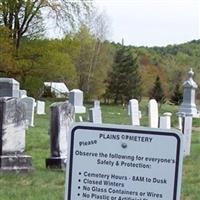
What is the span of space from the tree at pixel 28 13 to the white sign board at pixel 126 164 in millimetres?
38999

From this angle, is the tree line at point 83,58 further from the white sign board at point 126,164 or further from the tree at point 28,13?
the white sign board at point 126,164

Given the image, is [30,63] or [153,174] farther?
[30,63]

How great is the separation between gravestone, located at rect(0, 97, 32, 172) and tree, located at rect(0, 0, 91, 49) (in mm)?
32548

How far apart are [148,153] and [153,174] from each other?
106 millimetres

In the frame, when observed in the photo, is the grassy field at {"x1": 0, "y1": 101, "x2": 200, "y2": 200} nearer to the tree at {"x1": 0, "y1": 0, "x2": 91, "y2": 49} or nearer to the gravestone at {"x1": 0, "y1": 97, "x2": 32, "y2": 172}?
the gravestone at {"x1": 0, "y1": 97, "x2": 32, "y2": 172}

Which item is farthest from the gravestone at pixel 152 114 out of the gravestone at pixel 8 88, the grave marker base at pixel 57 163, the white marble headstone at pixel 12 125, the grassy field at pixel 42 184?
the gravestone at pixel 8 88

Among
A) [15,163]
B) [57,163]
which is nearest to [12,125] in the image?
[15,163]

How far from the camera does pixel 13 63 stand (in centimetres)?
3991

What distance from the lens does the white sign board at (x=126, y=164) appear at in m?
2.86

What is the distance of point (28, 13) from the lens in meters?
41.8

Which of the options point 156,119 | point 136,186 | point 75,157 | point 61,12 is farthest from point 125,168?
point 61,12

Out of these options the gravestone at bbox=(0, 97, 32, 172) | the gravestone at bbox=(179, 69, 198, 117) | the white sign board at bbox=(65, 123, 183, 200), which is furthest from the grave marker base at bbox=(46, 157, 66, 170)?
the gravestone at bbox=(179, 69, 198, 117)

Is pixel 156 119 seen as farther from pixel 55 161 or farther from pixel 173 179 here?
pixel 173 179

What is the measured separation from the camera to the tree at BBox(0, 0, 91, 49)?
4172 centimetres
